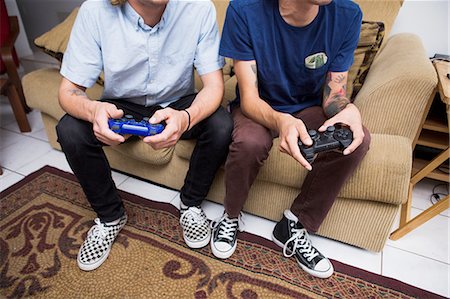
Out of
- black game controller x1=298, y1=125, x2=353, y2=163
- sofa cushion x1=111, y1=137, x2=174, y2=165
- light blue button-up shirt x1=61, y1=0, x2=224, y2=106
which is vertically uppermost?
light blue button-up shirt x1=61, y1=0, x2=224, y2=106

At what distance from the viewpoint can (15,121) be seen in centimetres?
192

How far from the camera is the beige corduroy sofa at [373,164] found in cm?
90

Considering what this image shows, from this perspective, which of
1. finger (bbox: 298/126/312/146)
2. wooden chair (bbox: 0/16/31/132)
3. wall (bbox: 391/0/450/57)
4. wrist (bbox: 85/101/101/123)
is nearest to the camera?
finger (bbox: 298/126/312/146)

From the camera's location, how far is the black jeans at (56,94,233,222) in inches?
36.3

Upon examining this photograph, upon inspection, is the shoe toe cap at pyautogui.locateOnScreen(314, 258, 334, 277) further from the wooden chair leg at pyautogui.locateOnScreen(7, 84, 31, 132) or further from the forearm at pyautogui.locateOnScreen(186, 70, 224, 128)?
the wooden chair leg at pyautogui.locateOnScreen(7, 84, 31, 132)

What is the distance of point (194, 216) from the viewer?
1085 millimetres

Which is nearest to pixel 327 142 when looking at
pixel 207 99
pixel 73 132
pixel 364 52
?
pixel 207 99

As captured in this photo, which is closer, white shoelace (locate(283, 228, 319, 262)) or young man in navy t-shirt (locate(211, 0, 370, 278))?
young man in navy t-shirt (locate(211, 0, 370, 278))

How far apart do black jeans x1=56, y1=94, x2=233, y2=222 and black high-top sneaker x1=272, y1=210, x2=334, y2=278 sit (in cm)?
31

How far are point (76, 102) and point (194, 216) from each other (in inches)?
21.6

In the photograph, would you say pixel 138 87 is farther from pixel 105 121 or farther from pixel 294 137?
pixel 294 137

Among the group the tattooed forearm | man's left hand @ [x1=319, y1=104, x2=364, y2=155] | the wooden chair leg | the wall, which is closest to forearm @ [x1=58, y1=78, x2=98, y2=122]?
the tattooed forearm

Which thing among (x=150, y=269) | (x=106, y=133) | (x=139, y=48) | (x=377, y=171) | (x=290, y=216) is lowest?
(x=150, y=269)

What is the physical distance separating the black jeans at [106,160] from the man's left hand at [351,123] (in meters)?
0.31
